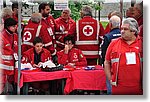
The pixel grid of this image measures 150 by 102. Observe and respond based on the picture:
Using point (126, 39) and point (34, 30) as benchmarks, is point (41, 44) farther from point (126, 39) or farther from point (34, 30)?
point (126, 39)

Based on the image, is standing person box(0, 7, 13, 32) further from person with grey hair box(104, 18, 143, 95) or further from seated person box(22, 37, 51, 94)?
person with grey hair box(104, 18, 143, 95)

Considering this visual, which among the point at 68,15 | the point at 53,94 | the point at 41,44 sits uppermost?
the point at 68,15

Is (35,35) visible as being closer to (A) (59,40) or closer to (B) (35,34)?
(B) (35,34)

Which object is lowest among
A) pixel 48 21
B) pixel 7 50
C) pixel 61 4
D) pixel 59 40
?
pixel 7 50

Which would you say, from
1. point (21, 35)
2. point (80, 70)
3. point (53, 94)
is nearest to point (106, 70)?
point (80, 70)

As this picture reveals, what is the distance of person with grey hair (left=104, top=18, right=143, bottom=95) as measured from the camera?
5363 millimetres

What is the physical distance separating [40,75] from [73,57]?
1.47 ft

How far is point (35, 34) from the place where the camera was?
18.5 ft

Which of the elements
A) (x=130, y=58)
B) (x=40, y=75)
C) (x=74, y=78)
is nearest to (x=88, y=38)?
(x=74, y=78)

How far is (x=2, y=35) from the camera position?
562cm

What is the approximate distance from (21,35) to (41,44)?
0.26 metres

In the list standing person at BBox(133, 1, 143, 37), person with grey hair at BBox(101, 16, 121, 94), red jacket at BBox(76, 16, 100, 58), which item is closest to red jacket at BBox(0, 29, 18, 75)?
red jacket at BBox(76, 16, 100, 58)

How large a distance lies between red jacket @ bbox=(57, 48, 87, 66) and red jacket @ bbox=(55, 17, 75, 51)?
0.31ft

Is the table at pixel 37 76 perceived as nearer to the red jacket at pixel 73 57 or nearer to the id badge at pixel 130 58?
the red jacket at pixel 73 57
